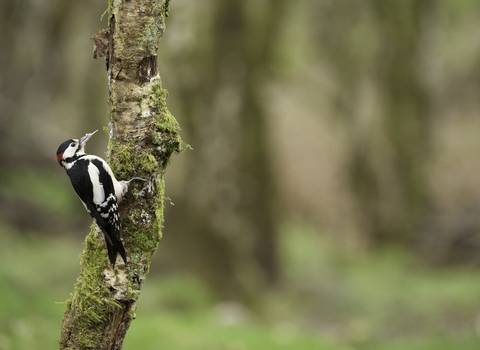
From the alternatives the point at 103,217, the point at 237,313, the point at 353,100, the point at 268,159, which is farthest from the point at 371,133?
the point at 103,217

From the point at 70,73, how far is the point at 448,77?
12.7 metres

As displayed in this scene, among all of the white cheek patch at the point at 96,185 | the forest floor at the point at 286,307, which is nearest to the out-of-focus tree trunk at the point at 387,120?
the forest floor at the point at 286,307

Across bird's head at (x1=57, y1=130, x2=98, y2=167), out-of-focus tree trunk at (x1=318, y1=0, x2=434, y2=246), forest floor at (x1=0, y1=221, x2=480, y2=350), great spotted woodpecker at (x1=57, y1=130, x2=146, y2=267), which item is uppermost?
out-of-focus tree trunk at (x1=318, y1=0, x2=434, y2=246)

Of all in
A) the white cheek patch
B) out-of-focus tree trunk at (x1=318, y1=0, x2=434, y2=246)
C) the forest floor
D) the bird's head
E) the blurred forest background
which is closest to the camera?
the white cheek patch

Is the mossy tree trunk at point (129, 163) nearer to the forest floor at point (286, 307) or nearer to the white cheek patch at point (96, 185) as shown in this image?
the white cheek patch at point (96, 185)

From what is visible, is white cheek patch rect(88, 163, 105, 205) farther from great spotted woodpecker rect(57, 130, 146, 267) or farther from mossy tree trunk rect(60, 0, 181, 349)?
mossy tree trunk rect(60, 0, 181, 349)

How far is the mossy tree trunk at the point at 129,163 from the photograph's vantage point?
3.96m

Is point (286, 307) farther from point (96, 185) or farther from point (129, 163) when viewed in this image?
point (129, 163)

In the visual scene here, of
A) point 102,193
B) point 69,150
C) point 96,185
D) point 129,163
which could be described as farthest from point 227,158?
point 129,163

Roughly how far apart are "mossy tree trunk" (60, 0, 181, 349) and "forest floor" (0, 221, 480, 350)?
218 centimetres

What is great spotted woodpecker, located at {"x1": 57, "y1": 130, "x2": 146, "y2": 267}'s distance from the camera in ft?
12.8

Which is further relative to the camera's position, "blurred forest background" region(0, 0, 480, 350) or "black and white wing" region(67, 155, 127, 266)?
"blurred forest background" region(0, 0, 480, 350)

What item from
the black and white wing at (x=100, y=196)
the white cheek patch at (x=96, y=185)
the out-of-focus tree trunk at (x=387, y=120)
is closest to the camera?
the black and white wing at (x=100, y=196)

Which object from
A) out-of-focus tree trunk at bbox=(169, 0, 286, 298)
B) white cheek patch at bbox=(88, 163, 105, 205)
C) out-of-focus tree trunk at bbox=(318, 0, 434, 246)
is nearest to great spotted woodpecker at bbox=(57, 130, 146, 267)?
white cheek patch at bbox=(88, 163, 105, 205)
